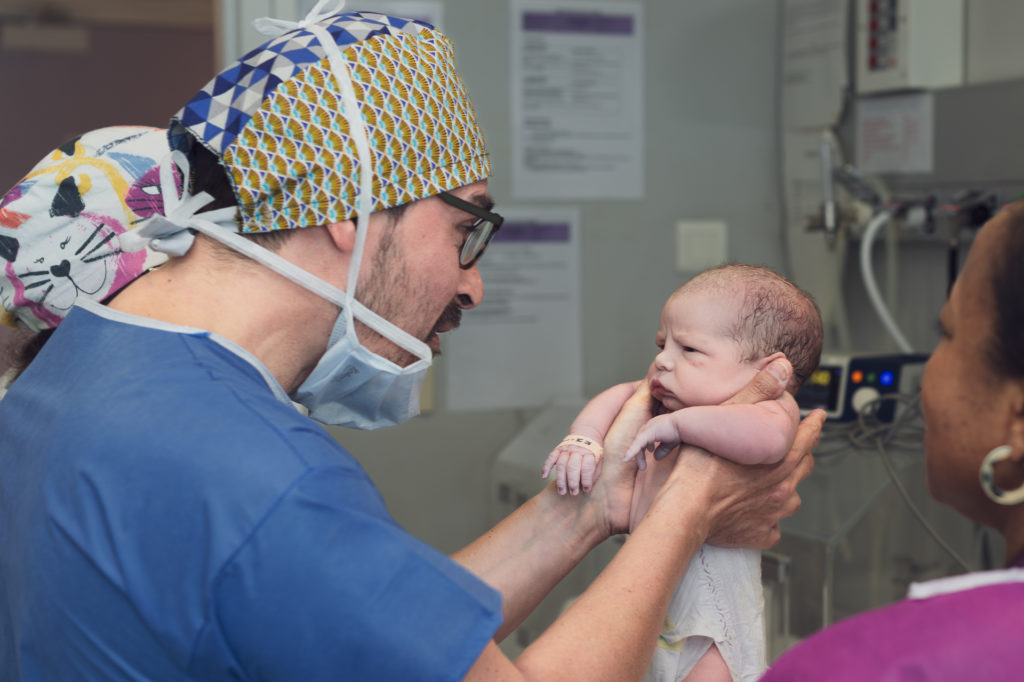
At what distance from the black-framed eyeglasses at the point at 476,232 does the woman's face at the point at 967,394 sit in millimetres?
543

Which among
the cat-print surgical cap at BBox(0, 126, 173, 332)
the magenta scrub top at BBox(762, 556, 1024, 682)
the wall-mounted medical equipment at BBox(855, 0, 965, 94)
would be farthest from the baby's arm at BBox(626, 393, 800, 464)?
the wall-mounted medical equipment at BBox(855, 0, 965, 94)

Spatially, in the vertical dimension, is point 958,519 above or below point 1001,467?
below

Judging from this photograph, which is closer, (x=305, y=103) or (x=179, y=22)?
(x=305, y=103)

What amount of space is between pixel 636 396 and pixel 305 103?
0.64m

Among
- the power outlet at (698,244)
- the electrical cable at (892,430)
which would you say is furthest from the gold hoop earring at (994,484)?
the power outlet at (698,244)

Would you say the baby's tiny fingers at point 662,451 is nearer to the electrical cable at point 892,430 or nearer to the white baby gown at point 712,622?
the white baby gown at point 712,622

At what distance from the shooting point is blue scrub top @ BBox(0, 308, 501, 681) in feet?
2.76

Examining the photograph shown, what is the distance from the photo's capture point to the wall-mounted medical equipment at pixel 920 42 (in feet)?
7.55

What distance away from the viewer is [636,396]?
4.72 feet

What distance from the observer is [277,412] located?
96 cm

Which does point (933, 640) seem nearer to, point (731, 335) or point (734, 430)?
point (734, 430)

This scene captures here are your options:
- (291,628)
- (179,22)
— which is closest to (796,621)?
(291,628)

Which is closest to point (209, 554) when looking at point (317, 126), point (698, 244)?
point (317, 126)

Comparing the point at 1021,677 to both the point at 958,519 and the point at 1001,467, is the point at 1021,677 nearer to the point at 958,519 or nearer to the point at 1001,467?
the point at 1001,467
